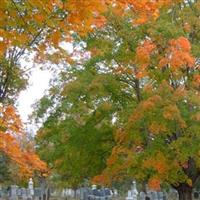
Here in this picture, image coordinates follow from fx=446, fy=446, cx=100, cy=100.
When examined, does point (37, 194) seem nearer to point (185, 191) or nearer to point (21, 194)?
point (21, 194)

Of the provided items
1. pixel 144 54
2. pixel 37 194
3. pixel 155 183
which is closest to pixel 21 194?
pixel 37 194

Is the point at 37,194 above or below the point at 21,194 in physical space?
above

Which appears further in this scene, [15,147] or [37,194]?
[37,194]

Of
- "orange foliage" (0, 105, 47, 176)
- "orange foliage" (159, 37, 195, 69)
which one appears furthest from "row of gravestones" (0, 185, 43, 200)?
"orange foliage" (0, 105, 47, 176)

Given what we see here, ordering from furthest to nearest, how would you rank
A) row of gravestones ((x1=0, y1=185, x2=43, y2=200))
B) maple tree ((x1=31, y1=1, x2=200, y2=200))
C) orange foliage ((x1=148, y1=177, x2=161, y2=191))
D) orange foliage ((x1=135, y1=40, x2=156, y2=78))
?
row of gravestones ((x1=0, y1=185, x2=43, y2=200))
orange foliage ((x1=135, y1=40, x2=156, y2=78))
orange foliage ((x1=148, y1=177, x2=161, y2=191))
maple tree ((x1=31, y1=1, x2=200, y2=200))

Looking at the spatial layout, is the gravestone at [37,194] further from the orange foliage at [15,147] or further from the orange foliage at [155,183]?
the orange foliage at [15,147]

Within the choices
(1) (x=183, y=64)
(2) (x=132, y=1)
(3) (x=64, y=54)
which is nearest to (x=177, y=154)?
(1) (x=183, y=64)

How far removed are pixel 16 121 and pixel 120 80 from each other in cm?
975

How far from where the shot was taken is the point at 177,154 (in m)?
14.7

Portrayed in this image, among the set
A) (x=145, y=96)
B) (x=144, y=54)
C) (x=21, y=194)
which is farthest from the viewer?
(x=21, y=194)

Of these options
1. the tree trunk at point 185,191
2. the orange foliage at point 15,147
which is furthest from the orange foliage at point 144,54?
the orange foliage at point 15,147

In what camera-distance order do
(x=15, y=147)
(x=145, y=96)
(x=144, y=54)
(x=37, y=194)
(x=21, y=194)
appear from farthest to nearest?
(x=37, y=194) → (x=21, y=194) → (x=145, y=96) → (x=144, y=54) → (x=15, y=147)

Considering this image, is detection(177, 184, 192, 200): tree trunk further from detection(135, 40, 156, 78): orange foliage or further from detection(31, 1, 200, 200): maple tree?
detection(135, 40, 156, 78): orange foliage

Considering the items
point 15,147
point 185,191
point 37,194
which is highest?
point 37,194
